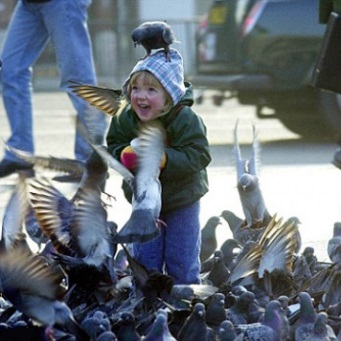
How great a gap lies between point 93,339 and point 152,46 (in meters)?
1.22

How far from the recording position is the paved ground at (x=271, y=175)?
861cm

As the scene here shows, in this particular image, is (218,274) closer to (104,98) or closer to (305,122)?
(104,98)

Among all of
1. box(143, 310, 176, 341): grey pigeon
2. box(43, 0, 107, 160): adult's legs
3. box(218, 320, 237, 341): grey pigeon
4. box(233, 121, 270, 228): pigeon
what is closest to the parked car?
box(43, 0, 107, 160): adult's legs

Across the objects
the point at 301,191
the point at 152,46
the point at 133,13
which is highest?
the point at 152,46

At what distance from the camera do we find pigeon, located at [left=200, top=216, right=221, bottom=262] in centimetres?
675

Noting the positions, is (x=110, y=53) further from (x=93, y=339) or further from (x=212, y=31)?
(x=93, y=339)

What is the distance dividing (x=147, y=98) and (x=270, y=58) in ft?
30.1

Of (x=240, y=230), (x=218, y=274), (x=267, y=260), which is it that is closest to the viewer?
(x=267, y=260)

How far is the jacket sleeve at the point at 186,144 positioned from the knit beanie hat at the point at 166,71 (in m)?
0.08

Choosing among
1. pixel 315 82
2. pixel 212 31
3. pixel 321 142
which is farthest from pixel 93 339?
pixel 212 31

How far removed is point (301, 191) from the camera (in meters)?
9.91

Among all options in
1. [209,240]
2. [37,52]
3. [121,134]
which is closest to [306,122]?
[37,52]

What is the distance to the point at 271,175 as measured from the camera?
10.9 meters

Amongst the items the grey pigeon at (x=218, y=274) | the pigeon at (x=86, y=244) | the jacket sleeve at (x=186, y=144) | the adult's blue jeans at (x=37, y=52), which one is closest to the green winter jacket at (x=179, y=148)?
the jacket sleeve at (x=186, y=144)
